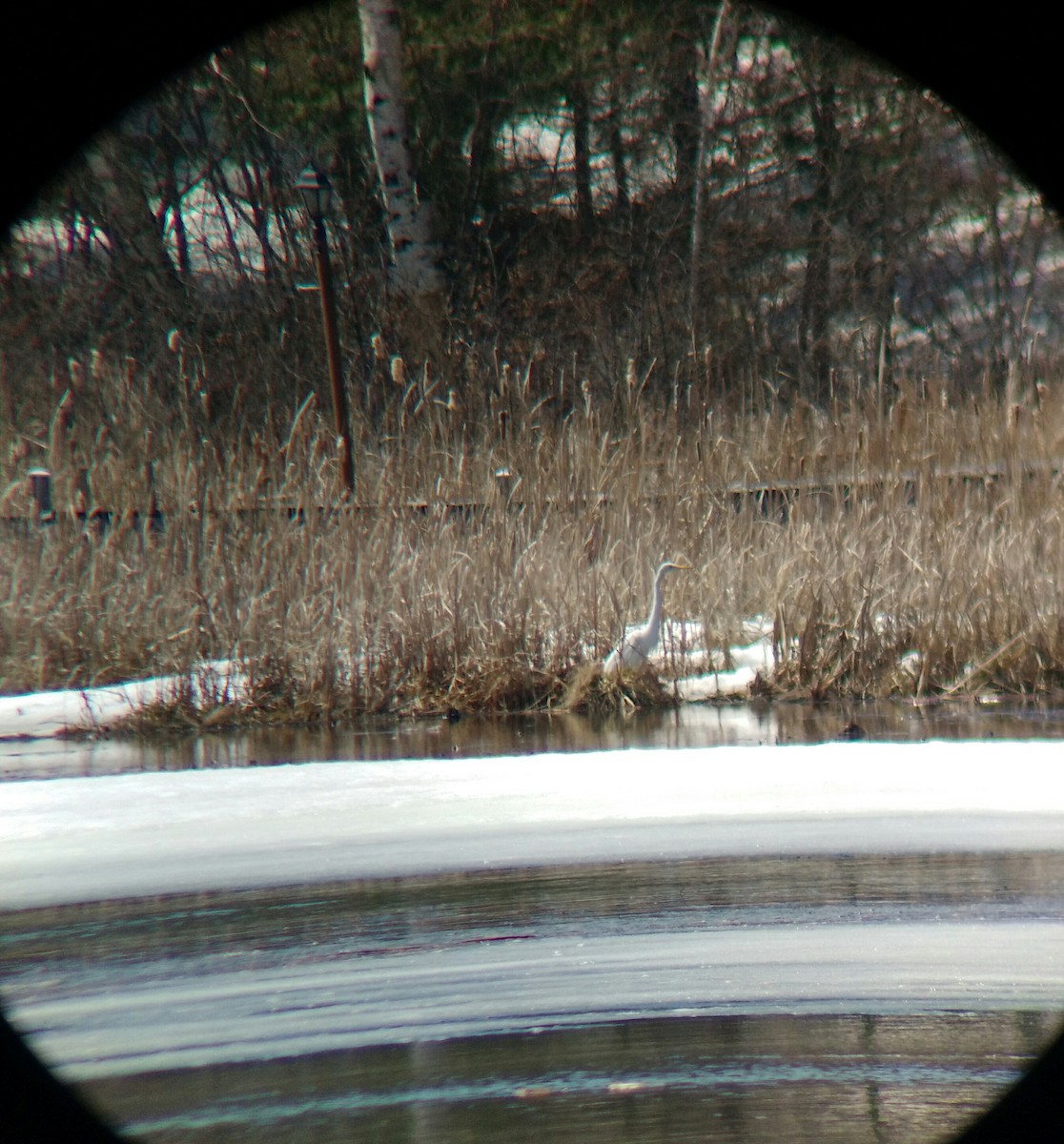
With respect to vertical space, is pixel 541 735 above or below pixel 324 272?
below

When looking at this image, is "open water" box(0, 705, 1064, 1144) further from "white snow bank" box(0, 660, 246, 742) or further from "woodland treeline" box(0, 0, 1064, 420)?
"woodland treeline" box(0, 0, 1064, 420)

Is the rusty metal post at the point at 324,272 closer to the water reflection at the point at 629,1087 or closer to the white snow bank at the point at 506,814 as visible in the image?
the white snow bank at the point at 506,814

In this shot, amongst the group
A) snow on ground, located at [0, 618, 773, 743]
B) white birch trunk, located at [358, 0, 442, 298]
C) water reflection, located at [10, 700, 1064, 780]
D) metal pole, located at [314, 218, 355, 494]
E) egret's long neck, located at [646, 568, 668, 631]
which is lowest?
water reflection, located at [10, 700, 1064, 780]

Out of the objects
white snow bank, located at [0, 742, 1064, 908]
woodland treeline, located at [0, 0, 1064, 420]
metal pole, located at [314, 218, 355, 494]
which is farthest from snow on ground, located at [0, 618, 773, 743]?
woodland treeline, located at [0, 0, 1064, 420]

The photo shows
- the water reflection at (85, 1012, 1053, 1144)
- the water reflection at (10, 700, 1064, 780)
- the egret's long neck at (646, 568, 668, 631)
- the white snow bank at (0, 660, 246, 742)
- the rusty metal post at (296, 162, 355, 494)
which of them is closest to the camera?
the water reflection at (85, 1012, 1053, 1144)

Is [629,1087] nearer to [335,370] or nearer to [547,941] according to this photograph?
[547,941]

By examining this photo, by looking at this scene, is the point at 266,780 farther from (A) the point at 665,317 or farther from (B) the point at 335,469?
(A) the point at 665,317

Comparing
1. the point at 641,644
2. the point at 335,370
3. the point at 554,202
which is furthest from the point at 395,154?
the point at 641,644
